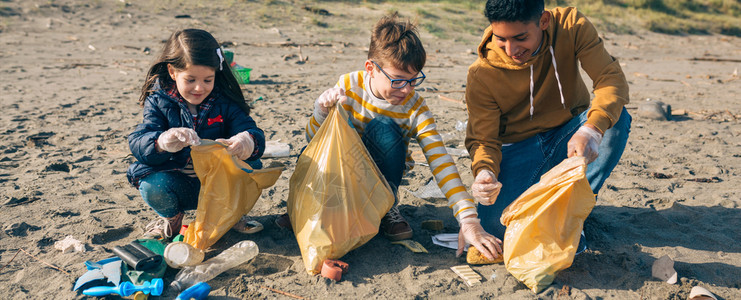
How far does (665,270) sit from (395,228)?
4.23 ft

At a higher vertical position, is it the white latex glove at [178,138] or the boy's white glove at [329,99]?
the boy's white glove at [329,99]

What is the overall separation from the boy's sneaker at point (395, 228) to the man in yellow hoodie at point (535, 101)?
1.48 ft

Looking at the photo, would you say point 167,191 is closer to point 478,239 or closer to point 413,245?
point 413,245

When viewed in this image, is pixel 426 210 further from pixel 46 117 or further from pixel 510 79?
pixel 46 117

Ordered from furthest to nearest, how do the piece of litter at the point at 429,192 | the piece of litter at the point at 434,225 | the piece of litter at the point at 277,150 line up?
the piece of litter at the point at 277,150 → the piece of litter at the point at 429,192 → the piece of litter at the point at 434,225

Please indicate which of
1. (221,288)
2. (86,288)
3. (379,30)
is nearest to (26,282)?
(86,288)

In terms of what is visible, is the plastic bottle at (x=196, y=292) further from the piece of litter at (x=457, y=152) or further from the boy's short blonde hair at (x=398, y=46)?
the piece of litter at (x=457, y=152)

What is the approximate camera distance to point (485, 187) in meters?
2.37

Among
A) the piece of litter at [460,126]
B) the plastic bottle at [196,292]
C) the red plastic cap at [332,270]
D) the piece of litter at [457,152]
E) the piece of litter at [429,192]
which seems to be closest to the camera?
the plastic bottle at [196,292]

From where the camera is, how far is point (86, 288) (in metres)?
2.21

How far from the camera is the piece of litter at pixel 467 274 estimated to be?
2395mm

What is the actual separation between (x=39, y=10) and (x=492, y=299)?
32.3 ft

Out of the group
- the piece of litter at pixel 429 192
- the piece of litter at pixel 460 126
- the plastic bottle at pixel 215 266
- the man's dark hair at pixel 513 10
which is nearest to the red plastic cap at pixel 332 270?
the plastic bottle at pixel 215 266

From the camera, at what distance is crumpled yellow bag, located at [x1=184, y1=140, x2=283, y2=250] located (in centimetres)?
246
